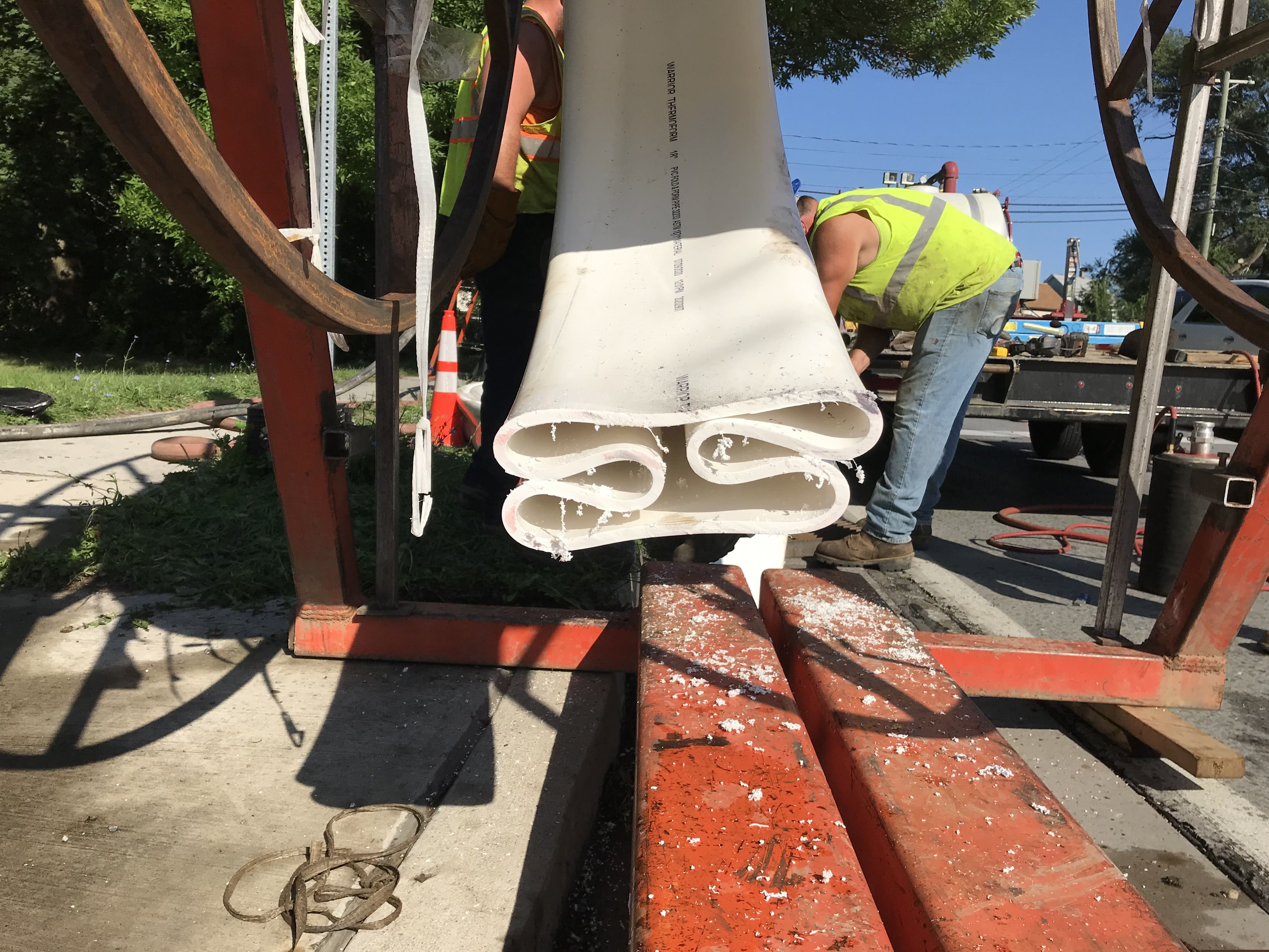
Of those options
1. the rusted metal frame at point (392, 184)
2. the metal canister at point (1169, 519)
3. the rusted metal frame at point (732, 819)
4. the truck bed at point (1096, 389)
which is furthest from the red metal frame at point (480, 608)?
the truck bed at point (1096, 389)

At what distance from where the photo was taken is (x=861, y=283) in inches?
149

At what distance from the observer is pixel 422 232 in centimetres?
149

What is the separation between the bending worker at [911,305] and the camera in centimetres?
365

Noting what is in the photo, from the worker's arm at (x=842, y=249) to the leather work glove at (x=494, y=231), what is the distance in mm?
1251

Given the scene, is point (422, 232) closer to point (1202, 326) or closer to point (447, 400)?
point (447, 400)

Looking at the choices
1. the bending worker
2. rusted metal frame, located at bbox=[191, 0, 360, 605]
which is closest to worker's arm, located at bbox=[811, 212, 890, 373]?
the bending worker

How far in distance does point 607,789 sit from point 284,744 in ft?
2.54

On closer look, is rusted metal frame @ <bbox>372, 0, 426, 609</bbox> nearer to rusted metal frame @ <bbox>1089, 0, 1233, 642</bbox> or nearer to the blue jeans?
rusted metal frame @ <bbox>1089, 0, 1233, 642</bbox>

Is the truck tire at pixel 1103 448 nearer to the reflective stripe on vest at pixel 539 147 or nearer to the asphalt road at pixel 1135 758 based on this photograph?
the asphalt road at pixel 1135 758

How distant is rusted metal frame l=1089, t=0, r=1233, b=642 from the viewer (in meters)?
2.48

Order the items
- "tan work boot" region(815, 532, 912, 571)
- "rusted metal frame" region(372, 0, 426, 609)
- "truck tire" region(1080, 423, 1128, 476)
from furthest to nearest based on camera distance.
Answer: "truck tire" region(1080, 423, 1128, 476)
"tan work boot" region(815, 532, 912, 571)
"rusted metal frame" region(372, 0, 426, 609)

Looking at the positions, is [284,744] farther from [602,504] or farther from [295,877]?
[602,504]

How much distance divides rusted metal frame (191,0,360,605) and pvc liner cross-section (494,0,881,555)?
628mm

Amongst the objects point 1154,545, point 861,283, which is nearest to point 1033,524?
point 1154,545
